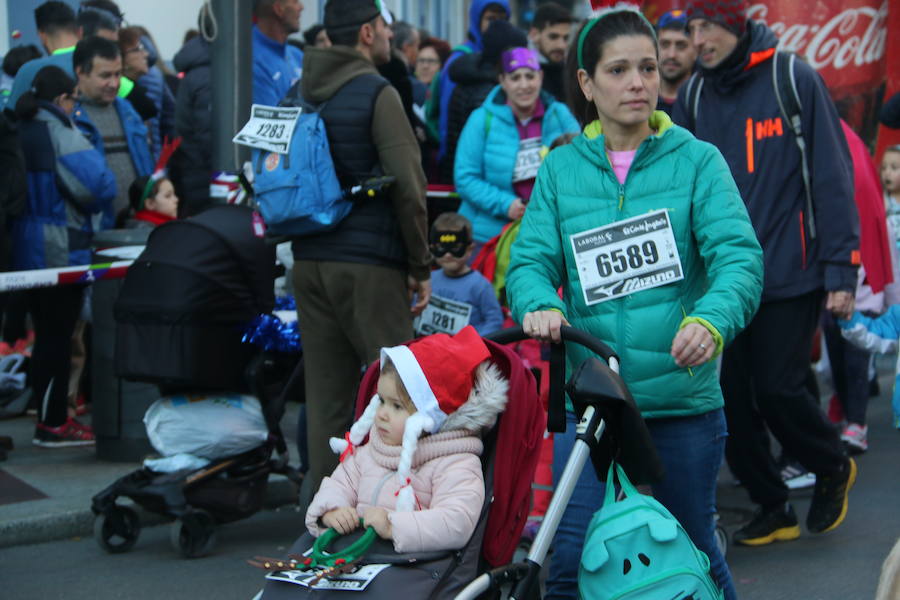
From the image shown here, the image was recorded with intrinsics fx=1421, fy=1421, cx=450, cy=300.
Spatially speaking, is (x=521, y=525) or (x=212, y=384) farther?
(x=212, y=384)

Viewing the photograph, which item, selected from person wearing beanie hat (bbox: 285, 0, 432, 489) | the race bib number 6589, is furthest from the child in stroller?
person wearing beanie hat (bbox: 285, 0, 432, 489)

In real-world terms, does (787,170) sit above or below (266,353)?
above

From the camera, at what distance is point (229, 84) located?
26.0ft

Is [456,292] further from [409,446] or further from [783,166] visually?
[409,446]

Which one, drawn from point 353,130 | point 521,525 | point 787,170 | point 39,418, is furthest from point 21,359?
point 521,525

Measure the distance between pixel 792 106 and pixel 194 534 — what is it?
319 cm

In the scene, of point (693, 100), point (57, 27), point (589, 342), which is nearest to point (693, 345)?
point (589, 342)

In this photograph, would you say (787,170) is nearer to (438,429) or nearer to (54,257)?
(438,429)

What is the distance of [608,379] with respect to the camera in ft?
11.8

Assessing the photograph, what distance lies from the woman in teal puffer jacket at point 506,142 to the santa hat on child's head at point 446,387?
4.23 metres

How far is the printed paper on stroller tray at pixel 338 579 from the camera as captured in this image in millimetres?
3447

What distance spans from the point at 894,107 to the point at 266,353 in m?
4.87

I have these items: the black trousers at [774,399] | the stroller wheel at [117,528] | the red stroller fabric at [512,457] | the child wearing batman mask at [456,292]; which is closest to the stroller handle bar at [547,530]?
the red stroller fabric at [512,457]

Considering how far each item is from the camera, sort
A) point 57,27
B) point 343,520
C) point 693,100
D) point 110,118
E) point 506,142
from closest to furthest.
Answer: point 343,520 → point 693,100 → point 506,142 → point 110,118 → point 57,27
